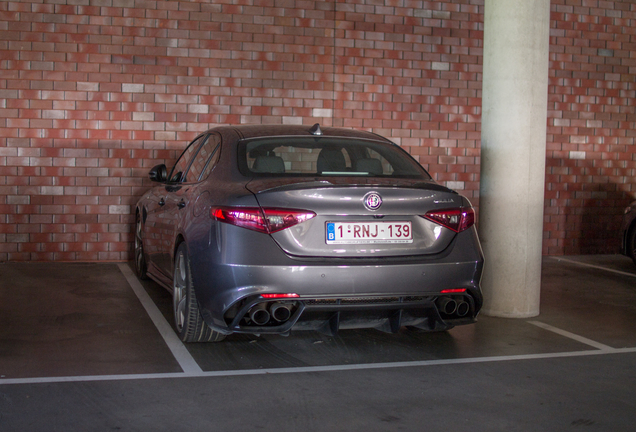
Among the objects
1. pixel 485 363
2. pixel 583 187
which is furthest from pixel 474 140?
pixel 485 363

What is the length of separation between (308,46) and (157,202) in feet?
13.8

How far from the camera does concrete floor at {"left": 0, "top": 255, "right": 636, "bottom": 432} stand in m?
3.34

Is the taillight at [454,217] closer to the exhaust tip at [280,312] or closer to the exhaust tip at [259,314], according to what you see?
the exhaust tip at [280,312]

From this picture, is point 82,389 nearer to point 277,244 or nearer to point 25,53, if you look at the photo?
point 277,244

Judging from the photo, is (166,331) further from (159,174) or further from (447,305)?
(447,305)

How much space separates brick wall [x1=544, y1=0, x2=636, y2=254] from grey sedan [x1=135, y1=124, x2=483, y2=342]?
6.39 meters

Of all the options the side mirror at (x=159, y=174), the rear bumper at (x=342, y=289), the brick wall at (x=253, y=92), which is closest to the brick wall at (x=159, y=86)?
the brick wall at (x=253, y=92)

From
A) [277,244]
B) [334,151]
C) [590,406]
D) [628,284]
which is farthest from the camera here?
[628,284]

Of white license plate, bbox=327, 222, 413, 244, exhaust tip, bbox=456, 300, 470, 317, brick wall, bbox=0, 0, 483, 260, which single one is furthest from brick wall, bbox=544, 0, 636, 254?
white license plate, bbox=327, 222, 413, 244

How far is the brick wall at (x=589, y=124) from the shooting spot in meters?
10.4

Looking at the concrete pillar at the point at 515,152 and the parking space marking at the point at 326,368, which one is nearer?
the parking space marking at the point at 326,368

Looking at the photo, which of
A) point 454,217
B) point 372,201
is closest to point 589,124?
point 454,217

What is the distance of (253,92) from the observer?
30.7 feet

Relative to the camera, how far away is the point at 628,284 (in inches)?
305
